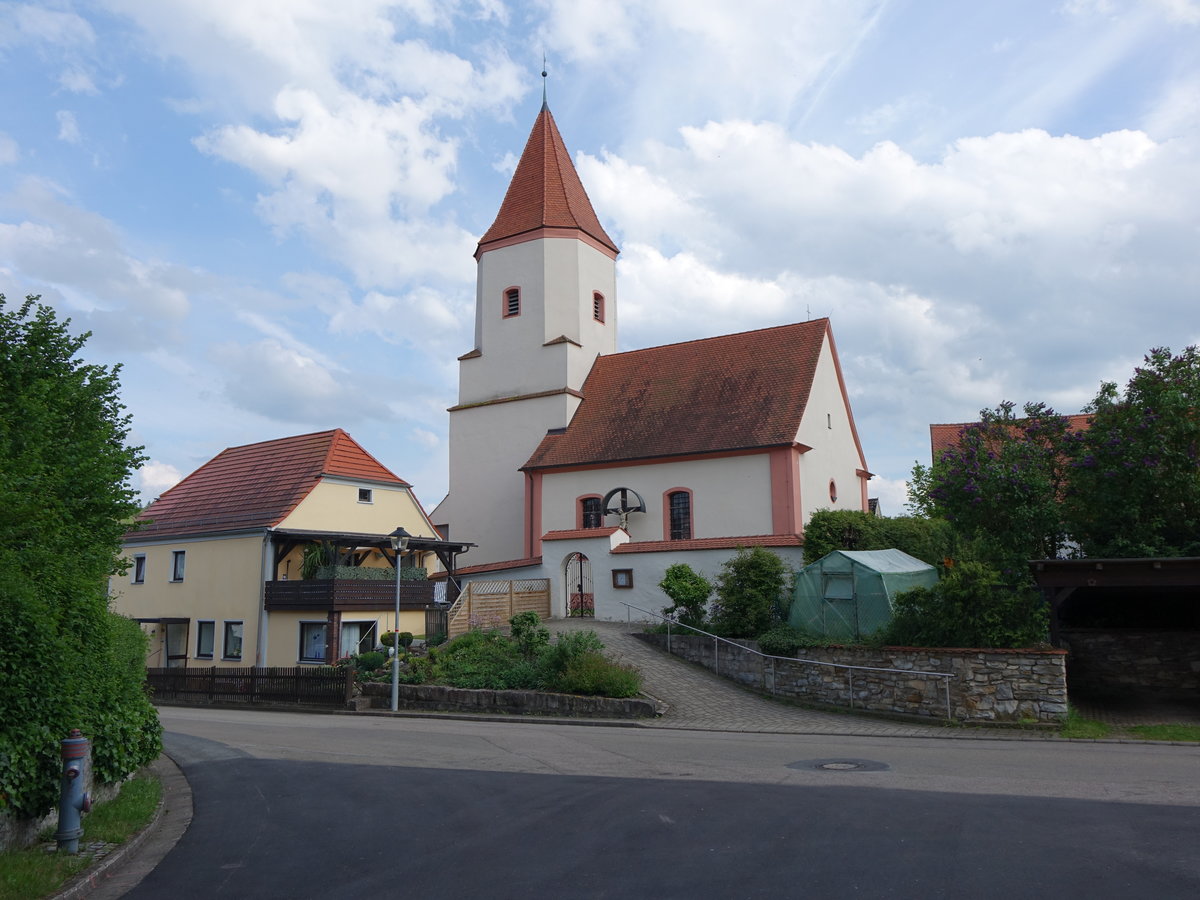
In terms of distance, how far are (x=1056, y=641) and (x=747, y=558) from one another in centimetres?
778

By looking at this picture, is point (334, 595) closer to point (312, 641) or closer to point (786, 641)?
point (312, 641)

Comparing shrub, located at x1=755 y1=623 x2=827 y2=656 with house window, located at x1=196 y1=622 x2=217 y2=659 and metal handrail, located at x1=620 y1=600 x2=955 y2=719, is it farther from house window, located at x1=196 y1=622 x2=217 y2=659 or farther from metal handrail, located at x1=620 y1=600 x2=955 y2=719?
house window, located at x1=196 y1=622 x2=217 y2=659

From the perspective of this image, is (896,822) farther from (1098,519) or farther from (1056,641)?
(1098,519)

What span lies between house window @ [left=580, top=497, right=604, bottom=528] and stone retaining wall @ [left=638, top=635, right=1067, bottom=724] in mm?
12301

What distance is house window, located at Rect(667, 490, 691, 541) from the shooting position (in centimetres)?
3056

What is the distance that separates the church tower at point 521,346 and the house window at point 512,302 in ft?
0.12

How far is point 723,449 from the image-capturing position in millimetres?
29594

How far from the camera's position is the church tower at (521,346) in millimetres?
35250

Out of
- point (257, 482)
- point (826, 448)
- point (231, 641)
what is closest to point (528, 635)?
point (231, 641)

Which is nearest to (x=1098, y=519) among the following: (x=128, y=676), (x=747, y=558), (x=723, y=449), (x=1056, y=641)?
(x=1056, y=641)

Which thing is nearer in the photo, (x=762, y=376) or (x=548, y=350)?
(x=762, y=376)

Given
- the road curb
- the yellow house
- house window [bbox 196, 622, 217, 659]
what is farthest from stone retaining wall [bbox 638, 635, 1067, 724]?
house window [bbox 196, 622, 217, 659]

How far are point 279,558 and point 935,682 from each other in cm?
2038

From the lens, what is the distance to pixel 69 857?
7.71 m
